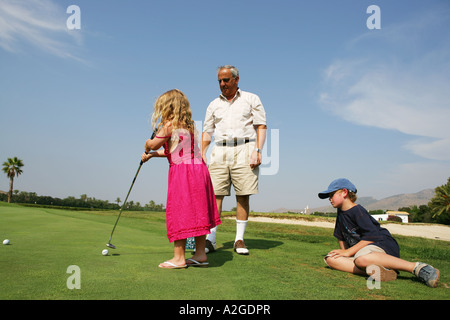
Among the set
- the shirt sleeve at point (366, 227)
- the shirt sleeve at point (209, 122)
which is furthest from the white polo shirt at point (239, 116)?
the shirt sleeve at point (366, 227)

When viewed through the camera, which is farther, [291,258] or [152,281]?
[291,258]

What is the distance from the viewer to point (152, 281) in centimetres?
284

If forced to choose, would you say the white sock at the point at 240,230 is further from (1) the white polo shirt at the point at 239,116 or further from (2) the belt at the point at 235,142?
(1) the white polo shirt at the point at 239,116

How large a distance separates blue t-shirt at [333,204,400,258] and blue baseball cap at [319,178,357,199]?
24 cm

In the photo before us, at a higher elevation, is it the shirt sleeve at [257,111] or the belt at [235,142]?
the shirt sleeve at [257,111]

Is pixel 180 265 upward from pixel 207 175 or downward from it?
downward

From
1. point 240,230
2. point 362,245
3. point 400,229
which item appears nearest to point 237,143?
point 240,230

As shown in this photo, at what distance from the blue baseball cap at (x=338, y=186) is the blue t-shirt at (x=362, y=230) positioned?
24cm

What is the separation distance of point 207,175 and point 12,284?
226cm

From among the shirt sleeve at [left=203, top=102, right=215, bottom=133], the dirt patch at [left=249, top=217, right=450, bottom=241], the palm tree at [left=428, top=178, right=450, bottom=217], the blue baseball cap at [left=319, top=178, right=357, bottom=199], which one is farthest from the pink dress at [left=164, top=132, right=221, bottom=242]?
the palm tree at [left=428, top=178, right=450, bottom=217]

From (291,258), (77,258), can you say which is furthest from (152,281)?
(291,258)

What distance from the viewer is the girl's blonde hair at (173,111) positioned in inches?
159
